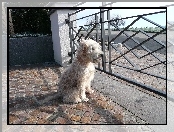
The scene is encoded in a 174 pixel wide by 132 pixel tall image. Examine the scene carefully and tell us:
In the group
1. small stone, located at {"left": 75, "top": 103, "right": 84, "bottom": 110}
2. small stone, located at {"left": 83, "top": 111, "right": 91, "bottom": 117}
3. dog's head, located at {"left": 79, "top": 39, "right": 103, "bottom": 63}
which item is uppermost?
dog's head, located at {"left": 79, "top": 39, "right": 103, "bottom": 63}

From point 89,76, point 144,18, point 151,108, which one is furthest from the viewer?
point 89,76

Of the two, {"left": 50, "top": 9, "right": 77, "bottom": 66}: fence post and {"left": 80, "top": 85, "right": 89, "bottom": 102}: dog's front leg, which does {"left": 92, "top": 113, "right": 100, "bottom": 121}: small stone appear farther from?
{"left": 50, "top": 9, "right": 77, "bottom": 66}: fence post

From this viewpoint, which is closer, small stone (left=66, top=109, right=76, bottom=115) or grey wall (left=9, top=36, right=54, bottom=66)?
small stone (left=66, top=109, right=76, bottom=115)

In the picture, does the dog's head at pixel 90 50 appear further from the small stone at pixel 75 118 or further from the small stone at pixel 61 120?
the small stone at pixel 61 120

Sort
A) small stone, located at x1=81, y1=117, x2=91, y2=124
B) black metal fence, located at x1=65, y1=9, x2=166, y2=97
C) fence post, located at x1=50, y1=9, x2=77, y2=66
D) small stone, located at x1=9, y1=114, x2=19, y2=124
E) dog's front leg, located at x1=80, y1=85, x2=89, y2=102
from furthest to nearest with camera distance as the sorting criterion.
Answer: fence post, located at x1=50, y1=9, x2=77, y2=66 < black metal fence, located at x1=65, y1=9, x2=166, y2=97 < dog's front leg, located at x1=80, y1=85, x2=89, y2=102 < small stone, located at x1=9, y1=114, x2=19, y2=124 < small stone, located at x1=81, y1=117, x2=91, y2=124

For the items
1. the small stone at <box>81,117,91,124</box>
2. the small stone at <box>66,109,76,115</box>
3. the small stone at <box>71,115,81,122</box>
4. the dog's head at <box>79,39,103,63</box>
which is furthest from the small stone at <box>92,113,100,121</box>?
the dog's head at <box>79,39,103,63</box>

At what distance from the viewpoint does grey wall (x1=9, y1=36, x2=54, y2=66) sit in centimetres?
954

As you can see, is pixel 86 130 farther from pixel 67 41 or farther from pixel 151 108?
pixel 67 41

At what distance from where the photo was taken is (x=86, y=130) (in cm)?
350

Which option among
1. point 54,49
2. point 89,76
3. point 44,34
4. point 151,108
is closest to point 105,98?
point 89,76

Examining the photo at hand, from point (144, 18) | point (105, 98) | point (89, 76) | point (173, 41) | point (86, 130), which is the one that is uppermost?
point (144, 18)

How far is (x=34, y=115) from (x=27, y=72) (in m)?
3.81

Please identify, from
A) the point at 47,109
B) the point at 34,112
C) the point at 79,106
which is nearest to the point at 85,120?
the point at 79,106

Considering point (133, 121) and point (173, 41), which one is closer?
point (133, 121)
